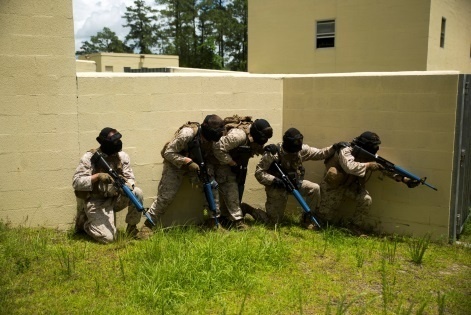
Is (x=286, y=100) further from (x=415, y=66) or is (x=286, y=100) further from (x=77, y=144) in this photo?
(x=415, y=66)

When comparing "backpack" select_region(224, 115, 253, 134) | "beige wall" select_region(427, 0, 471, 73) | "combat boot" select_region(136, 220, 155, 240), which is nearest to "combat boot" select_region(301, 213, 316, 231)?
"backpack" select_region(224, 115, 253, 134)

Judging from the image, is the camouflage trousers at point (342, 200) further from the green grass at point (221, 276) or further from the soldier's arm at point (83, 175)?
the soldier's arm at point (83, 175)

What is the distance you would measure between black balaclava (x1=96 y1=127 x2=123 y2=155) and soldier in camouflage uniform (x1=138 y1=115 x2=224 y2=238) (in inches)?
27.0

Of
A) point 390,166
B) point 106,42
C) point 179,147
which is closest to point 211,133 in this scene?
point 179,147

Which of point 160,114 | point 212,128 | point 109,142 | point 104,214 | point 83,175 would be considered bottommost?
point 104,214

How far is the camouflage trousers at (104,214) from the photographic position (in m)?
5.32

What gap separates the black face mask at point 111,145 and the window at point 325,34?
10.2 m

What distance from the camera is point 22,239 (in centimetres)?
495

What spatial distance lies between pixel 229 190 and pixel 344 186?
1.50m

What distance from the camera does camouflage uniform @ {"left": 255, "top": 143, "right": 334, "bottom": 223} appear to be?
20.4 feet

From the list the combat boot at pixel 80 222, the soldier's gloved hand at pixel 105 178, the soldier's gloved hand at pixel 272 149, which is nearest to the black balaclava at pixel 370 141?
the soldier's gloved hand at pixel 272 149

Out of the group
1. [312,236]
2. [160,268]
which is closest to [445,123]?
[312,236]

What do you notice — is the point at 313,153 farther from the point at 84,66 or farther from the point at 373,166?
the point at 84,66

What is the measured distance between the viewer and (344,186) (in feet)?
20.4
